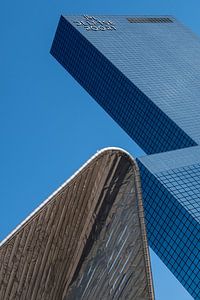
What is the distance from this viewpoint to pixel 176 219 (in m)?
76.5

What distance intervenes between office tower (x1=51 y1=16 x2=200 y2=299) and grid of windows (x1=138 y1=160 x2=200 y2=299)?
13cm

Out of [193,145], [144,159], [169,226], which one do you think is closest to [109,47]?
[193,145]

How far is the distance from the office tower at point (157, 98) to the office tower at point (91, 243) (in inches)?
2322

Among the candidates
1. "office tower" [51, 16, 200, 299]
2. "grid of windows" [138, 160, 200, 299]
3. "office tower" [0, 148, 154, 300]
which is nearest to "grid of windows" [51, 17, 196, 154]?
"office tower" [51, 16, 200, 299]

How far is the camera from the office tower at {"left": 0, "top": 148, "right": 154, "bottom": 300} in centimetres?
1416

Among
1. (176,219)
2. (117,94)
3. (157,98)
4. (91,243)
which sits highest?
(117,94)

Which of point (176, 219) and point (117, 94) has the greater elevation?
point (117, 94)

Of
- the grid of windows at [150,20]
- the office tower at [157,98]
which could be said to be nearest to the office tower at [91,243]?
the office tower at [157,98]

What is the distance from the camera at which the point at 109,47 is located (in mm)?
125875

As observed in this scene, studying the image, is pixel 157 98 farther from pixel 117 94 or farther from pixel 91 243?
pixel 91 243

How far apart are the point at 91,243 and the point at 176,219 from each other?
6259cm

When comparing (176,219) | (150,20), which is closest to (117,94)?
(150,20)

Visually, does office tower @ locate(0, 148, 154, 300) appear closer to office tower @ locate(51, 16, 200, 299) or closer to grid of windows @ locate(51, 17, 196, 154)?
office tower @ locate(51, 16, 200, 299)

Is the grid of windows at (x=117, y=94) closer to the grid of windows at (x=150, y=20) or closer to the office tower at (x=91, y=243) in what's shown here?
the grid of windows at (x=150, y=20)
